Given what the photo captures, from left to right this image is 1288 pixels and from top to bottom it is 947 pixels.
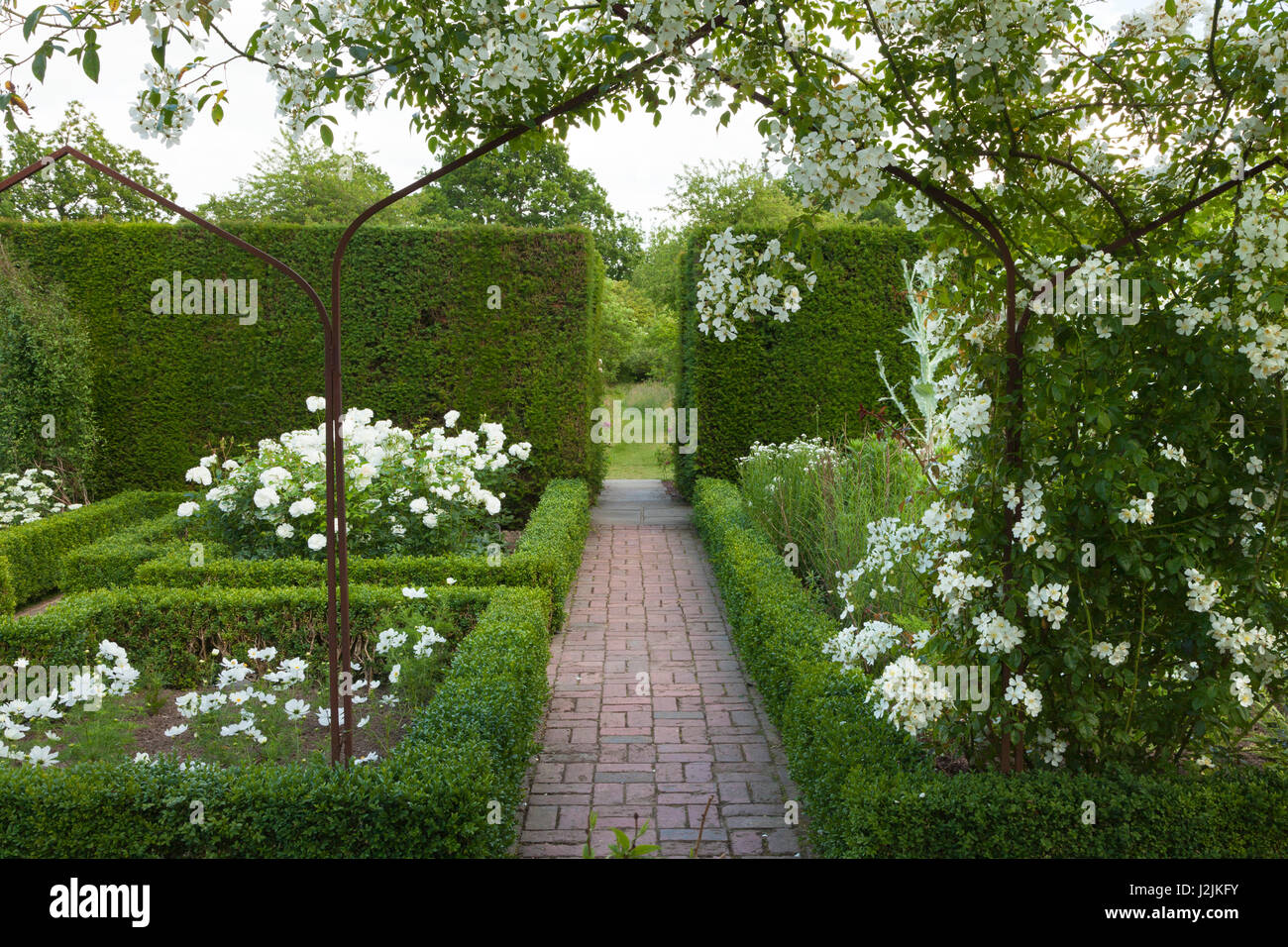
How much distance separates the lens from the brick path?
351 centimetres

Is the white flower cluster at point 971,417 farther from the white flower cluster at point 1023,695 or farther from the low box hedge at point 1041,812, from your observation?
the low box hedge at point 1041,812

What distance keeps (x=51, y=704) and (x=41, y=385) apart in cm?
645

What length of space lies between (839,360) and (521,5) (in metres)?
8.24

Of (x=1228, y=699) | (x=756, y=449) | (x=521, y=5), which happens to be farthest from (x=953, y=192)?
(x=756, y=449)

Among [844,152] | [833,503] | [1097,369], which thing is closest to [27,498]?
[833,503]

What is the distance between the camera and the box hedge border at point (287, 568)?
18.3 feet

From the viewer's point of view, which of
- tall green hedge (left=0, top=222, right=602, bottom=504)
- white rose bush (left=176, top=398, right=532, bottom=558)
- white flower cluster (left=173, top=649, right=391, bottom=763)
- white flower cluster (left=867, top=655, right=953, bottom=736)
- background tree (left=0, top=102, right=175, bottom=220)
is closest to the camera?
white flower cluster (left=867, top=655, right=953, bottom=736)

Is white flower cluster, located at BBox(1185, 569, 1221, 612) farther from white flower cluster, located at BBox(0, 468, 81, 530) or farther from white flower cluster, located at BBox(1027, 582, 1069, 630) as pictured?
white flower cluster, located at BBox(0, 468, 81, 530)

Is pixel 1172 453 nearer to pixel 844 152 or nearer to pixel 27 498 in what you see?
pixel 844 152

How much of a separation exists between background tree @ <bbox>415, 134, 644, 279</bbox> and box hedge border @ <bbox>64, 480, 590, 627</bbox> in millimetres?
21292

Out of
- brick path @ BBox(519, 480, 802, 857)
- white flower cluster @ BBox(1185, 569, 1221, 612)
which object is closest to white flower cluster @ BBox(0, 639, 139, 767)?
brick path @ BBox(519, 480, 802, 857)

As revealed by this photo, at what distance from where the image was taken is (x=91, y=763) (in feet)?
10.4

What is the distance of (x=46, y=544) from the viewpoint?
7.31m

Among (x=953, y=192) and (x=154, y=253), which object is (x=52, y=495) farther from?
(x=953, y=192)
